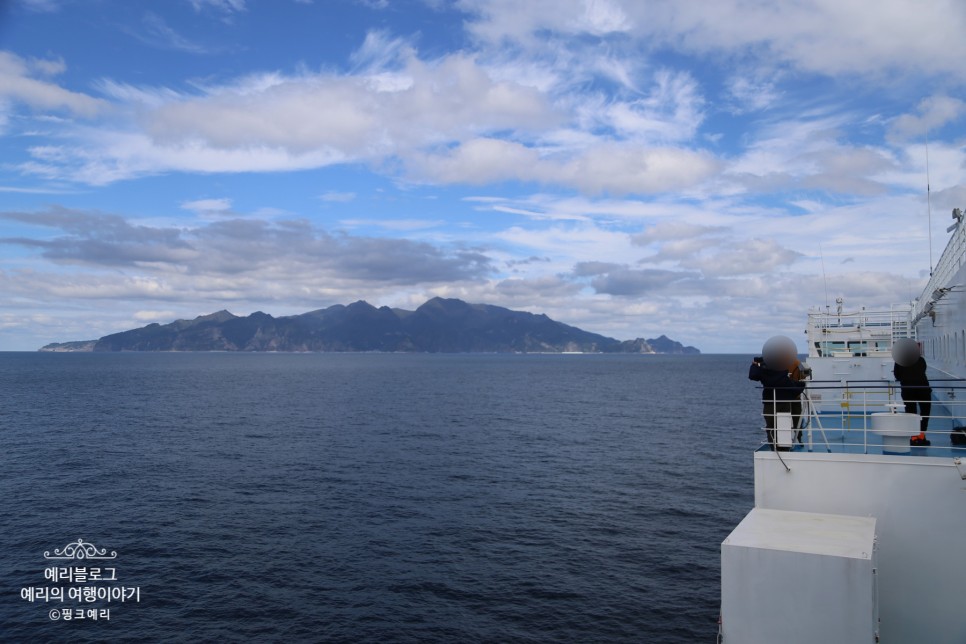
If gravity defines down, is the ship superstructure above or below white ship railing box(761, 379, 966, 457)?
below

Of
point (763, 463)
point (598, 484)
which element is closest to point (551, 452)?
point (598, 484)

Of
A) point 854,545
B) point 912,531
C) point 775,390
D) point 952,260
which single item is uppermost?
point 952,260

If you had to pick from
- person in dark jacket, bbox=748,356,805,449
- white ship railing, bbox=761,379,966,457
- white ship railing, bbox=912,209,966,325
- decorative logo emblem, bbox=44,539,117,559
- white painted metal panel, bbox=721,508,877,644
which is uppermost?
white ship railing, bbox=912,209,966,325

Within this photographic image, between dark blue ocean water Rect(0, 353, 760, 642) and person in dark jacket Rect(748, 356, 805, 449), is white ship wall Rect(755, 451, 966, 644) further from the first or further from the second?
dark blue ocean water Rect(0, 353, 760, 642)

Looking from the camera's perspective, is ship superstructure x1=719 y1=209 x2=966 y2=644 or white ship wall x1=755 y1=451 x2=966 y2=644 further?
white ship wall x1=755 y1=451 x2=966 y2=644

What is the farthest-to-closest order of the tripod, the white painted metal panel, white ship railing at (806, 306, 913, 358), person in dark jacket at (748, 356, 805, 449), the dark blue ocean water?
white ship railing at (806, 306, 913, 358), the dark blue ocean water, person in dark jacket at (748, 356, 805, 449), the tripod, the white painted metal panel

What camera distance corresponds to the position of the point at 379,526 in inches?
1118

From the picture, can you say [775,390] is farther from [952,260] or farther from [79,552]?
[79,552]

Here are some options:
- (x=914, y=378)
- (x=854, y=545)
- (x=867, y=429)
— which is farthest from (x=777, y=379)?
(x=854, y=545)

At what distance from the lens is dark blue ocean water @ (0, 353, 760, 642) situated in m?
19.8

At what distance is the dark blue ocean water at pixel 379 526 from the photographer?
19.8 metres

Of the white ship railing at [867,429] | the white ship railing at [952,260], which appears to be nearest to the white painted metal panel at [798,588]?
the white ship railing at [867,429]

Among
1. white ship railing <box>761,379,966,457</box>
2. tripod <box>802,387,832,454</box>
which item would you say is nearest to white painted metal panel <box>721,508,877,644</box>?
white ship railing <box>761,379,966,457</box>

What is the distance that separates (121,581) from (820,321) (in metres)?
42.2
